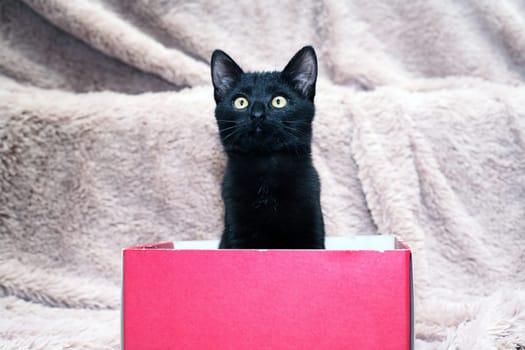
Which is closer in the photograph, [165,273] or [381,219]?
[165,273]

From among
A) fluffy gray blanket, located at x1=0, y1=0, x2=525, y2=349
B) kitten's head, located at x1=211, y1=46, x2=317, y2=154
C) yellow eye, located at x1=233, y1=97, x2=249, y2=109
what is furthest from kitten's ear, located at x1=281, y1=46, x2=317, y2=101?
fluffy gray blanket, located at x1=0, y1=0, x2=525, y2=349

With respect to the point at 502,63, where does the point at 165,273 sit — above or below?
below

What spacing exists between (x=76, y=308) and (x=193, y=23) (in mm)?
990

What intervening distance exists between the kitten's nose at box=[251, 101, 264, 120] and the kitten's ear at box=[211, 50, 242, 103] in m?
0.14

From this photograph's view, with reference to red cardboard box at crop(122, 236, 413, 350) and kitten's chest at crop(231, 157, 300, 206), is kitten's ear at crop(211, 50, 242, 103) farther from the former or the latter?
red cardboard box at crop(122, 236, 413, 350)

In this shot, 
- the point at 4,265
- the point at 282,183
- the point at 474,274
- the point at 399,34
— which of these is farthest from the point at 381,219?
the point at 4,265

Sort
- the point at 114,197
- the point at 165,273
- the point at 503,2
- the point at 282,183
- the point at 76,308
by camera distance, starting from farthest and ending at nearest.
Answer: the point at 503,2 → the point at 114,197 → the point at 76,308 → the point at 282,183 → the point at 165,273

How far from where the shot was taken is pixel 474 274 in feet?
4.28

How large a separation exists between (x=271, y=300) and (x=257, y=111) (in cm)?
41

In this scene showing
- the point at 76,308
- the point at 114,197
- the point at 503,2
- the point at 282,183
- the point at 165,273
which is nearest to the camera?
the point at 165,273

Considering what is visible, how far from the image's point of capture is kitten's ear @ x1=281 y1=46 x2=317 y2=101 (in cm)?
104

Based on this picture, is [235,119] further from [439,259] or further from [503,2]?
[503,2]

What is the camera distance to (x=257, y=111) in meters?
0.95

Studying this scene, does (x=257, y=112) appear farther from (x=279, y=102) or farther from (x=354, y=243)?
(x=354, y=243)
